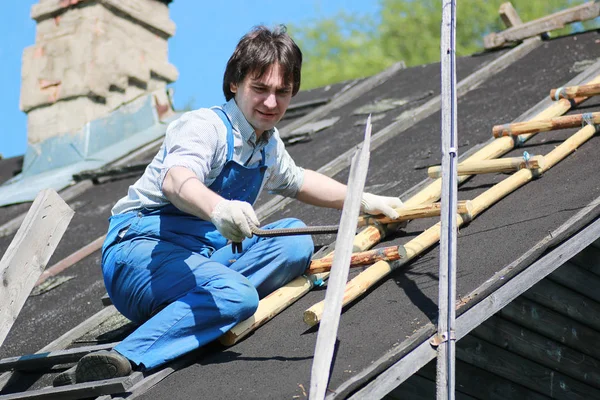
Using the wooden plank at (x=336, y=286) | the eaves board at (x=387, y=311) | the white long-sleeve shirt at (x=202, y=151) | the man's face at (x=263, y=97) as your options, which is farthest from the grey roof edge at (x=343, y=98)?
the wooden plank at (x=336, y=286)

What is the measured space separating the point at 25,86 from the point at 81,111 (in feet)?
2.38

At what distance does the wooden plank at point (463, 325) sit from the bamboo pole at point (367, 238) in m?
0.74

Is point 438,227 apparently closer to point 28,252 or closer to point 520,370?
point 520,370

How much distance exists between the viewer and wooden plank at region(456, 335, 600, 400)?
4355 millimetres

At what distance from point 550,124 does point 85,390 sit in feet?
9.14

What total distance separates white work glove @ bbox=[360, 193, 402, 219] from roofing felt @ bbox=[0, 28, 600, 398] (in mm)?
156

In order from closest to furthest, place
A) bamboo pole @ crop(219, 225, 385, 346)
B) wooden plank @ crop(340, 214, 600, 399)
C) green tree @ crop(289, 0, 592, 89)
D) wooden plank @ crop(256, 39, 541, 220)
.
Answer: wooden plank @ crop(340, 214, 600, 399)
bamboo pole @ crop(219, 225, 385, 346)
wooden plank @ crop(256, 39, 541, 220)
green tree @ crop(289, 0, 592, 89)

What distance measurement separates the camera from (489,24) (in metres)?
24.6

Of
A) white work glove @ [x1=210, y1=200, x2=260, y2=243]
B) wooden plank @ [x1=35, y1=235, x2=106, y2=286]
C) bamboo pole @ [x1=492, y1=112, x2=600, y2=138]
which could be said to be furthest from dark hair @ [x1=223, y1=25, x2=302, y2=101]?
wooden plank @ [x1=35, y1=235, x2=106, y2=286]

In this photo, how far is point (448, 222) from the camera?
11.3ft

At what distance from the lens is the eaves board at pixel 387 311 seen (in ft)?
10.7

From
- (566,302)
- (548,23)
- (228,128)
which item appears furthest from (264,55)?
(548,23)

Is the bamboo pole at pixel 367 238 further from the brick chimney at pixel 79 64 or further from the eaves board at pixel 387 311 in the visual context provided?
the brick chimney at pixel 79 64

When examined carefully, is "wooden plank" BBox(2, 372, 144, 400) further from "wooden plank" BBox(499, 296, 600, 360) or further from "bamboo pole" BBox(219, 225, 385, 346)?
"wooden plank" BBox(499, 296, 600, 360)
